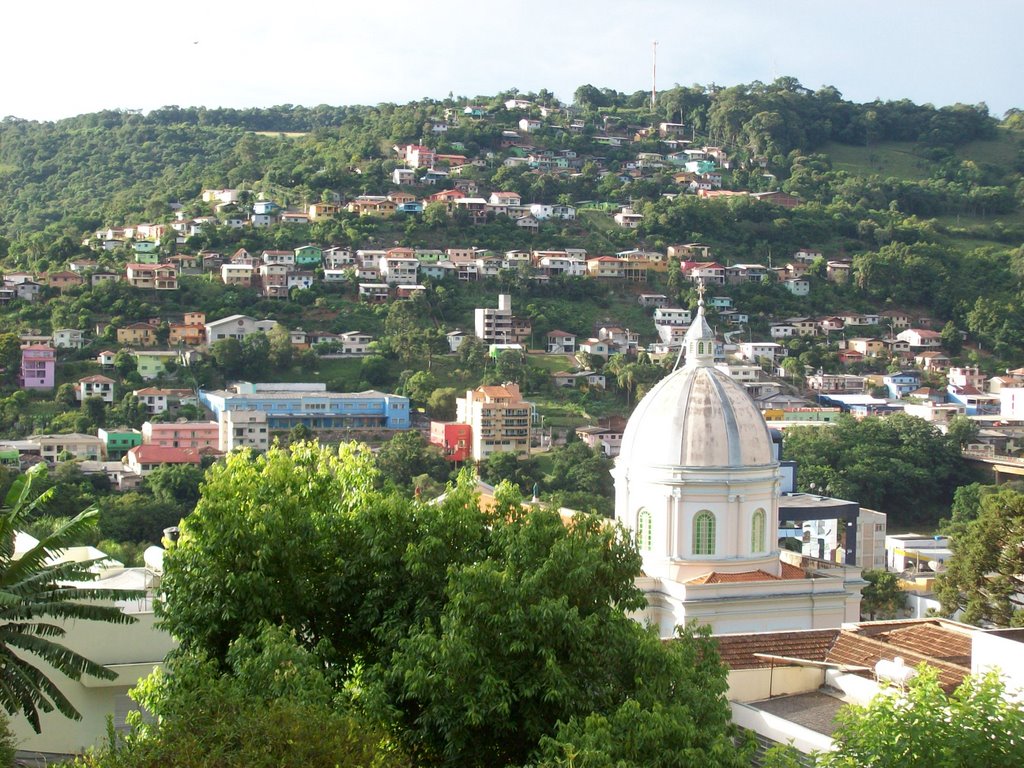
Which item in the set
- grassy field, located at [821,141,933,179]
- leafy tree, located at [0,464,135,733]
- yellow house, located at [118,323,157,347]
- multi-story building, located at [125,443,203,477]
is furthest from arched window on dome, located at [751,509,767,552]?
grassy field, located at [821,141,933,179]

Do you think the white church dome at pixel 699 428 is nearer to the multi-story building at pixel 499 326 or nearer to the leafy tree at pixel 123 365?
the leafy tree at pixel 123 365

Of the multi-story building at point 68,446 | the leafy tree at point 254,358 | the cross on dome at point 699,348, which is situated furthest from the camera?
the leafy tree at point 254,358

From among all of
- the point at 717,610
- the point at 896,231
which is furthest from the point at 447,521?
the point at 896,231

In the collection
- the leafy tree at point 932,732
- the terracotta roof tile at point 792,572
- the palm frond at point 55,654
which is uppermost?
the leafy tree at point 932,732

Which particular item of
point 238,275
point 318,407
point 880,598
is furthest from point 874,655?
point 238,275

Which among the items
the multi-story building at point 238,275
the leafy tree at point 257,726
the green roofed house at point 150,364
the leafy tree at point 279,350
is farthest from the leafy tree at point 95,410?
the leafy tree at point 257,726

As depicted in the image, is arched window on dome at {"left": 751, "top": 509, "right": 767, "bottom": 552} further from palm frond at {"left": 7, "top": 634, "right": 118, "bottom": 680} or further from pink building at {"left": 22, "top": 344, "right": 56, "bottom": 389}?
pink building at {"left": 22, "top": 344, "right": 56, "bottom": 389}

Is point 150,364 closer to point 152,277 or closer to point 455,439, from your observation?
point 152,277
